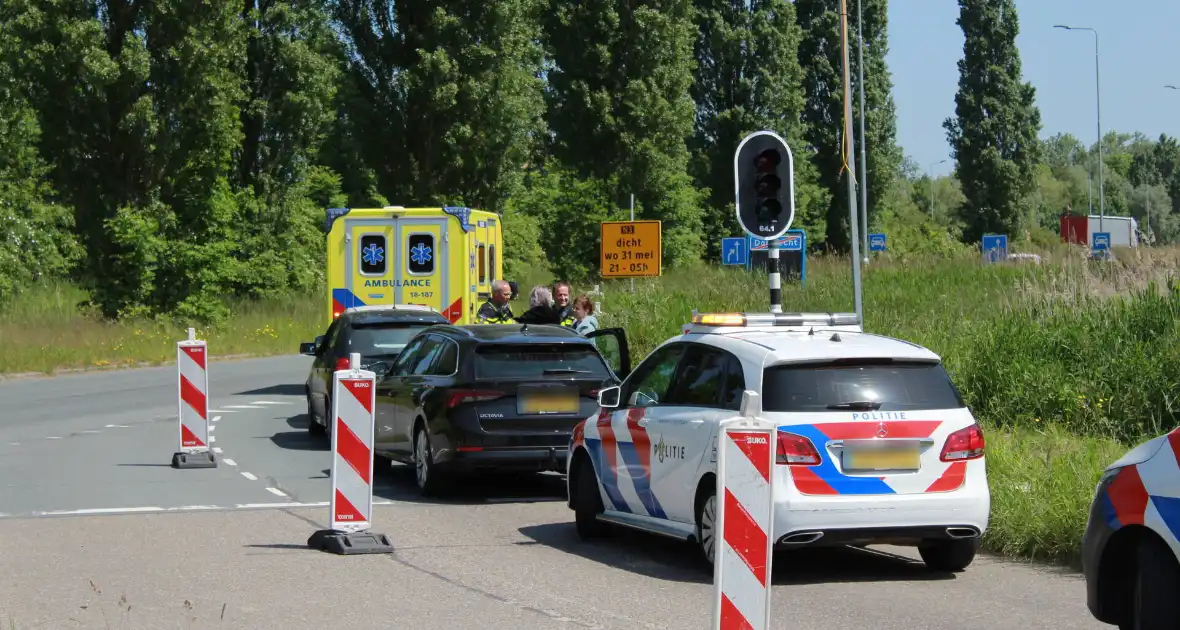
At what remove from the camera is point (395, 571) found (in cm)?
982

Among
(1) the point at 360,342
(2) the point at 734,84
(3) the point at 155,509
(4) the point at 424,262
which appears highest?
(2) the point at 734,84

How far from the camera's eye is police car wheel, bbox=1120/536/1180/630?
6316 mm

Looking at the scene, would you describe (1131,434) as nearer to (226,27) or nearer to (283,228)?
(226,27)

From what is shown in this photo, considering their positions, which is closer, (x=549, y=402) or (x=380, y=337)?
(x=549, y=402)

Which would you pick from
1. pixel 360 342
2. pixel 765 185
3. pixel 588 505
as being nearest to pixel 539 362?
pixel 765 185

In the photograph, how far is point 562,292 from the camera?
1870cm

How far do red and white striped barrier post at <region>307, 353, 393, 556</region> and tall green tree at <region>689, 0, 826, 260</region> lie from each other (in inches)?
1895

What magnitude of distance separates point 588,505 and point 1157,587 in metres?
5.30

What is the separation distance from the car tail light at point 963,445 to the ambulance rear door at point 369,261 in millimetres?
16570

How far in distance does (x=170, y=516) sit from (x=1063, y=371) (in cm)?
856

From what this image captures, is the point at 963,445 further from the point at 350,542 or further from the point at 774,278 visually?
the point at 774,278

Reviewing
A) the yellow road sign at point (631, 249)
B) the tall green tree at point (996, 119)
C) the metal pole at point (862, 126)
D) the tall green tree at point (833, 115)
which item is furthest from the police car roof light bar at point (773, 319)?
the tall green tree at point (996, 119)

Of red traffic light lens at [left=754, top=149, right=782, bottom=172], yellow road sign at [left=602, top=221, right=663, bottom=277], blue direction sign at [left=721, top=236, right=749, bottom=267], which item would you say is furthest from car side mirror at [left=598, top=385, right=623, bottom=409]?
blue direction sign at [left=721, top=236, right=749, bottom=267]

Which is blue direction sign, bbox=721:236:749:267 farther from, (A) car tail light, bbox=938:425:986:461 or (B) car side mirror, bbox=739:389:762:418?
(B) car side mirror, bbox=739:389:762:418
